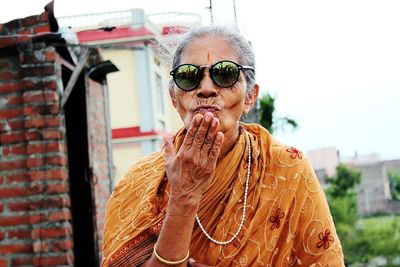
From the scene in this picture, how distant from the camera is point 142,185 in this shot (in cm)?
253

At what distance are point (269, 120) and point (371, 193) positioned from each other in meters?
34.4

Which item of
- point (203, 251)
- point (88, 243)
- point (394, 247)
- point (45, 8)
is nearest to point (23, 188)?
point (88, 243)

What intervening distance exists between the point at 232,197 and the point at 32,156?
319 cm

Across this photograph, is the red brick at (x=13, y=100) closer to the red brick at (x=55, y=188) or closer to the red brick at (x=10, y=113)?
the red brick at (x=10, y=113)

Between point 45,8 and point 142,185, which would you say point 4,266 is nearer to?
point 45,8

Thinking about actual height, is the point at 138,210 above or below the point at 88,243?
above

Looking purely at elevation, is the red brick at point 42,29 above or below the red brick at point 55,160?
above

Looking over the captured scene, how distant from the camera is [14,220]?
204 inches

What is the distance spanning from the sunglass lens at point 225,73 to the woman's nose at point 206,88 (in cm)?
2

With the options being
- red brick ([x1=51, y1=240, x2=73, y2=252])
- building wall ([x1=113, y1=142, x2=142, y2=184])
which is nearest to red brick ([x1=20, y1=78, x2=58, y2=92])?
red brick ([x1=51, y1=240, x2=73, y2=252])

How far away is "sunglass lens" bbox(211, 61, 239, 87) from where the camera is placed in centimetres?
226

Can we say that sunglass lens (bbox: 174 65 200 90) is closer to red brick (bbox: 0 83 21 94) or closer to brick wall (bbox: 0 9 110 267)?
brick wall (bbox: 0 9 110 267)

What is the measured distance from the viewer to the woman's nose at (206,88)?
2.24m

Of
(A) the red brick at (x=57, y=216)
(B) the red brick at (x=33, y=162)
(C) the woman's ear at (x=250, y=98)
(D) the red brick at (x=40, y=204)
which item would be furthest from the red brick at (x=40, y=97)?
(C) the woman's ear at (x=250, y=98)
